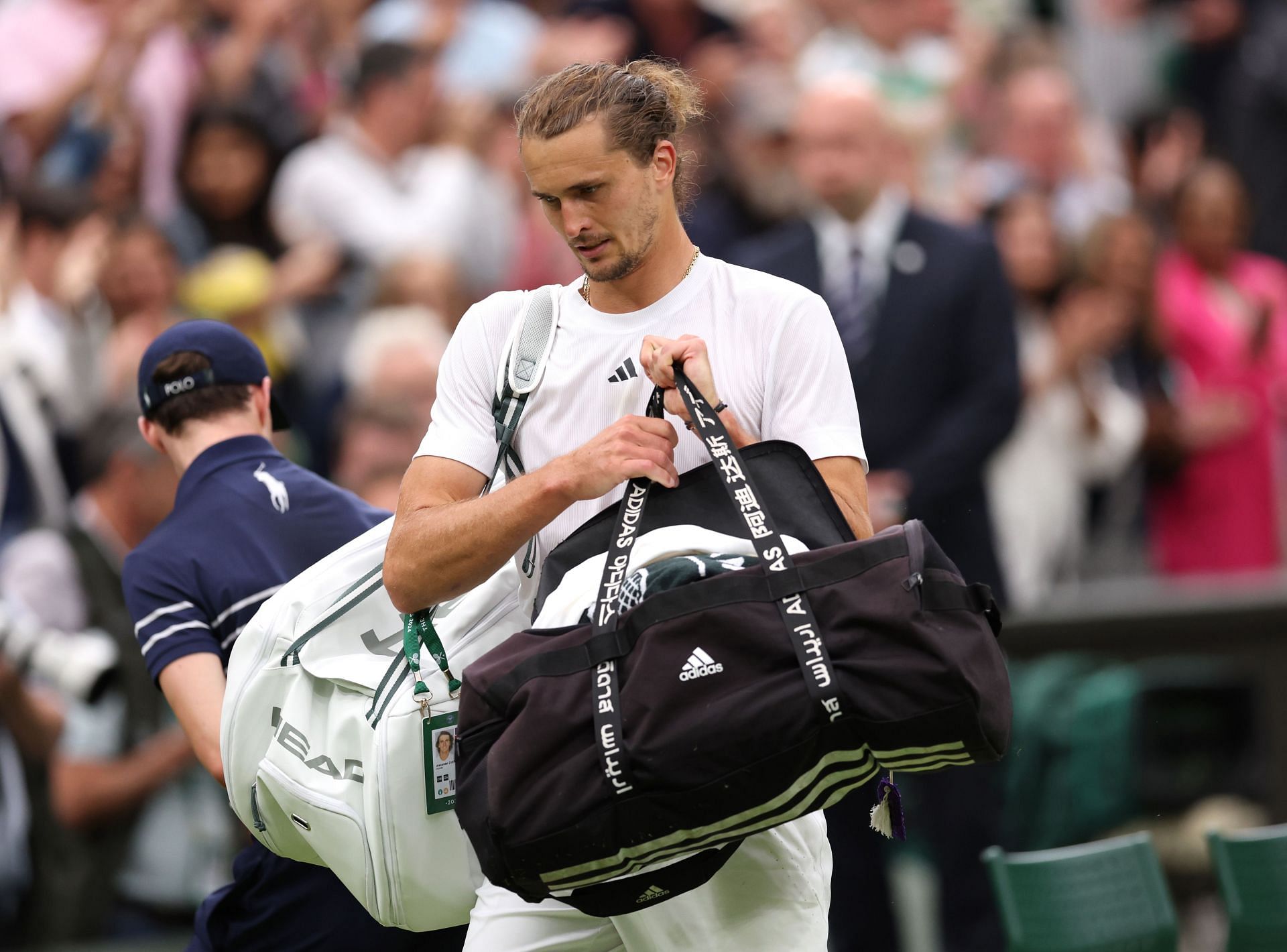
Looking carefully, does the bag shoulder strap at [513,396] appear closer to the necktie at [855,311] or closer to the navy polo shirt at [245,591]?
the navy polo shirt at [245,591]

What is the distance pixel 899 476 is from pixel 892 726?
3586 mm

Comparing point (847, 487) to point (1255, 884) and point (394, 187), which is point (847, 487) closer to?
point (1255, 884)

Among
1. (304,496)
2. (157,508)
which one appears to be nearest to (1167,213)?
(157,508)

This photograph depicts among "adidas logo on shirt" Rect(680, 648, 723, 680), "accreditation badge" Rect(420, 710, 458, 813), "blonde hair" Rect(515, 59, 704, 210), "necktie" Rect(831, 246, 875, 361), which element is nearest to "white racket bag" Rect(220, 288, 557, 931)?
"accreditation badge" Rect(420, 710, 458, 813)

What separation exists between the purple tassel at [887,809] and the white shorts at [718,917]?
0.17m

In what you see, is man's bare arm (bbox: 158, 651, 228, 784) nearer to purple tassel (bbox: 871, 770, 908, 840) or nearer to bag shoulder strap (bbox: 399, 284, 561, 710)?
bag shoulder strap (bbox: 399, 284, 561, 710)

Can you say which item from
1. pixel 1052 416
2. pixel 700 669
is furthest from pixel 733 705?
pixel 1052 416

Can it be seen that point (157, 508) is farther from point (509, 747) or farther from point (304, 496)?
point (509, 747)

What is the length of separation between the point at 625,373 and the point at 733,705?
0.75 meters

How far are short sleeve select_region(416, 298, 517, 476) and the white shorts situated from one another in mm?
798

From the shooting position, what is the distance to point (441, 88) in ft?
31.3

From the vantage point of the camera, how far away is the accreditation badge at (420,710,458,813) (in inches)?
141

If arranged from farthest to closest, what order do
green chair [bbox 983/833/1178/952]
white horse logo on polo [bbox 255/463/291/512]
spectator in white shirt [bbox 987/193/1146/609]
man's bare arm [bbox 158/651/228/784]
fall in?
spectator in white shirt [bbox 987/193/1146/609], green chair [bbox 983/833/1178/952], white horse logo on polo [bbox 255/463/291/512], man's bare arm [bbox 158/651/228/784]

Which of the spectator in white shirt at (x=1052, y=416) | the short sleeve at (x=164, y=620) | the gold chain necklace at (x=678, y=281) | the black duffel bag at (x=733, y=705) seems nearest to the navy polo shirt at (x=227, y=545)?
the short sleeve at (x=164, y=620)
